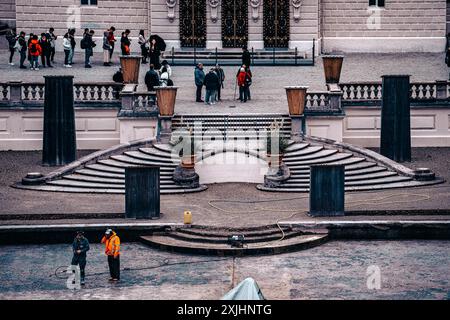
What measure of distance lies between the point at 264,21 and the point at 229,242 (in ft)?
88.7

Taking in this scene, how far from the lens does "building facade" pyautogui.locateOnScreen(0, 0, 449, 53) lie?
206 feet

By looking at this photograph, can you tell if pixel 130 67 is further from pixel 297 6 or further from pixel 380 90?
pixel 297 6

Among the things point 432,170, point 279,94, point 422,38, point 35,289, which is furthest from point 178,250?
point 422,38

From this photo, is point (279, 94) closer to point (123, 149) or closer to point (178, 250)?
point (123, 149)

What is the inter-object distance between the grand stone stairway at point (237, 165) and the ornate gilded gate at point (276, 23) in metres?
14.6

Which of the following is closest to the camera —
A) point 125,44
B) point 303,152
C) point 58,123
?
point 303,152

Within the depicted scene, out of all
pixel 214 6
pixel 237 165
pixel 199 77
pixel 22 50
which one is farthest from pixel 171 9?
pixel 237 165

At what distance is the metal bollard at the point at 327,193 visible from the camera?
40.0 meters

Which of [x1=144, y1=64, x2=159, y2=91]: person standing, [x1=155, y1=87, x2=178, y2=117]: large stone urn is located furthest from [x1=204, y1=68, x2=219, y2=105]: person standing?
[x1=155, y1=87, x2=178, y2=117]: large stone urn

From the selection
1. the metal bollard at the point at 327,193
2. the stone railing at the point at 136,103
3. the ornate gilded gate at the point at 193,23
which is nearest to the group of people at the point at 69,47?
the ornate gilded gate at the point at 193,23

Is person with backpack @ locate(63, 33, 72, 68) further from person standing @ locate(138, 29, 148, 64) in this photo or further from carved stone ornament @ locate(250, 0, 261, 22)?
carved stone ornament @ locate(250, 0, 261, 22)

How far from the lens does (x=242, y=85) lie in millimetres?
51719

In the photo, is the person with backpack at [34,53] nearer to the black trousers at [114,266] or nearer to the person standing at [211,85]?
the person standing at [211,85]
